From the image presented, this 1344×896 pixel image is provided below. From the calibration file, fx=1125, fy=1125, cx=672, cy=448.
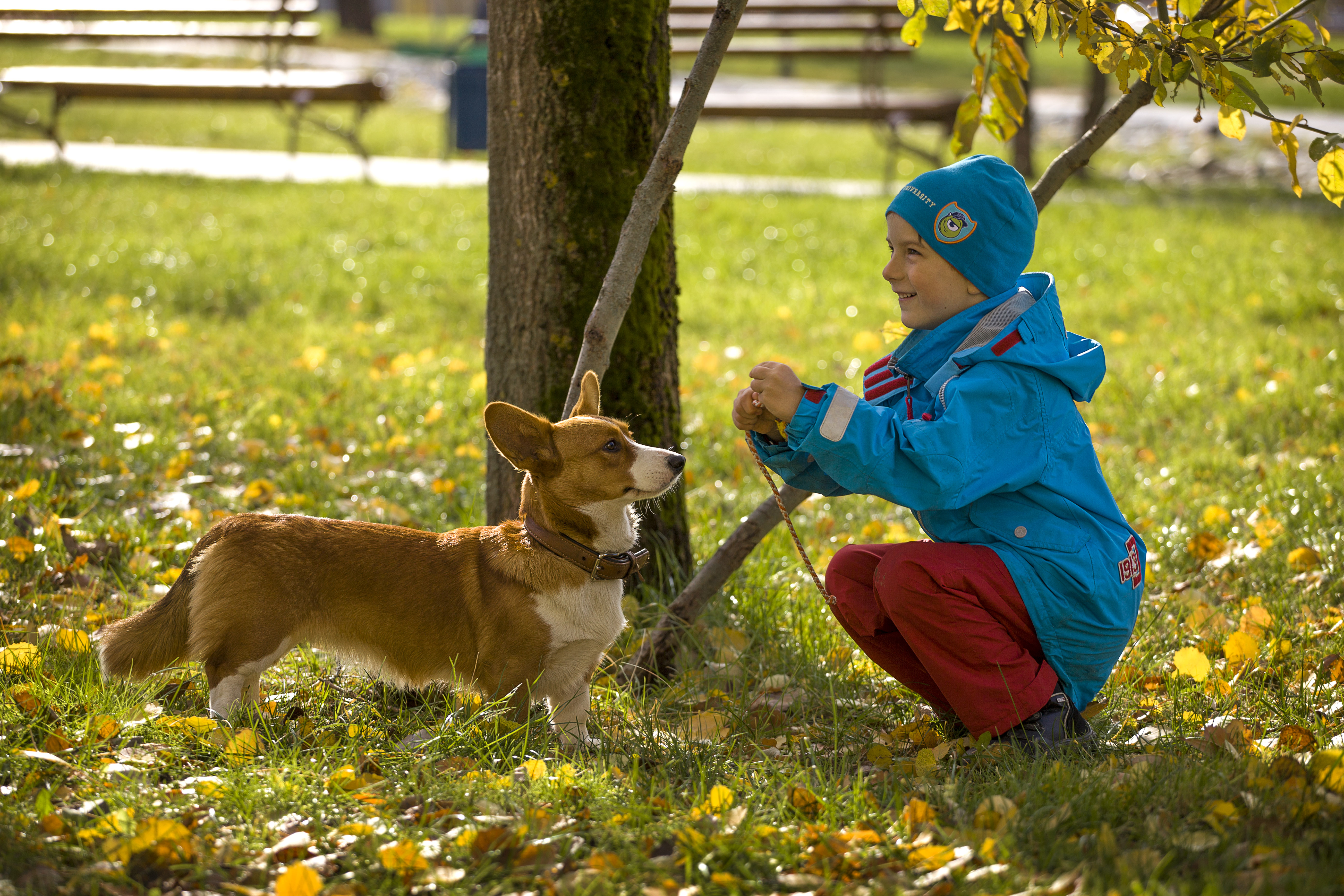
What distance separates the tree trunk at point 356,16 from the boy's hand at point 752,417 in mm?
28685

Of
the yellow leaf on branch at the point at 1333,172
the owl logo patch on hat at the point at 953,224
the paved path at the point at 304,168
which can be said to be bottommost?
the owl logo patch on hat at the point at 953,224

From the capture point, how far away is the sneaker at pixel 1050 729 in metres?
2.63

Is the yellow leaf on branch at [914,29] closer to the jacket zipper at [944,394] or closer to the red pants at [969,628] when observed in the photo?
the jacket zipper at [944,394]

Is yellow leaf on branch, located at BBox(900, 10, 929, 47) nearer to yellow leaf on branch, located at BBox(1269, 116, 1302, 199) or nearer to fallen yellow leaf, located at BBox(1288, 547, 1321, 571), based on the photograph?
yellow leaf on branch, located at BBox(1269, 116, 1302, 199)

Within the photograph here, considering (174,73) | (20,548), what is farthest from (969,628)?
(174,73)

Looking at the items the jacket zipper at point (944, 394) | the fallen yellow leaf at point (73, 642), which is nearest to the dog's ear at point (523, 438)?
the jacket zipper at point (944, 394)

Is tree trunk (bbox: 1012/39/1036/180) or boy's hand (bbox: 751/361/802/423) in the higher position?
tree trunk (bbox: 1012/39/1036/180)

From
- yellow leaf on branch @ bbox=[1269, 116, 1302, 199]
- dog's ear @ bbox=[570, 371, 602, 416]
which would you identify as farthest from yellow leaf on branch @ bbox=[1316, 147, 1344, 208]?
dog's ear @ bbox=[570, 371, 602, 416]

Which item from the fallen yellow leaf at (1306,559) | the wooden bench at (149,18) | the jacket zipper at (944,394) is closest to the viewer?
the jacket zipper at (944,394)

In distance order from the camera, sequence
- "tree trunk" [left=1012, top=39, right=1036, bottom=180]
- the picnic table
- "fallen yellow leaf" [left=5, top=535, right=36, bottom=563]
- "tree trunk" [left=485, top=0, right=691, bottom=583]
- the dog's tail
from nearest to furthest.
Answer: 1. the dog's tail
2. "tree trunk" [left=485, top=0, right=691, bottom=583]
3. "fallen yellow leaf" [left=5, top=535, right=36, bottom=563]
4. the picnic table
5. "tree trunk" [left=1012, top=39, right=1036, bottom=180]

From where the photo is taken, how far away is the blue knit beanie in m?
2.60

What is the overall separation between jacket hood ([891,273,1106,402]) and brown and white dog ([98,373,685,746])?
0.64 meters

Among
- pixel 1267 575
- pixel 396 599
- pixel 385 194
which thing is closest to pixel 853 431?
pixel 396 599

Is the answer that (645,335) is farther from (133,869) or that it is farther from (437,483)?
(133,869)
